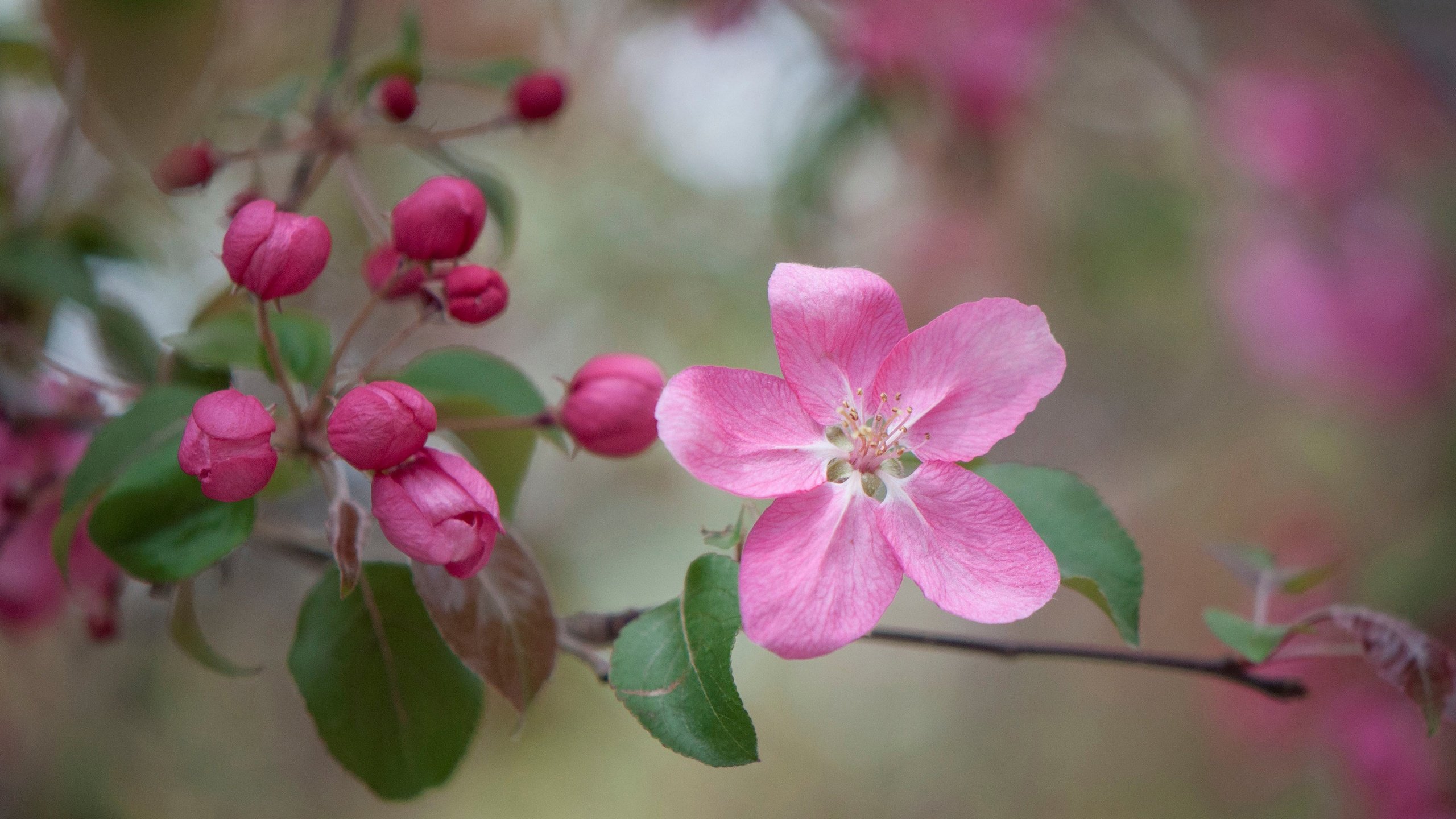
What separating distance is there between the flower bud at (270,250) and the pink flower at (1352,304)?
243 cm

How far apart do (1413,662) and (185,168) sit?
91 centimetres

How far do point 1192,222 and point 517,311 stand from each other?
1639 millimetres

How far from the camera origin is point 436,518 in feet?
1.54

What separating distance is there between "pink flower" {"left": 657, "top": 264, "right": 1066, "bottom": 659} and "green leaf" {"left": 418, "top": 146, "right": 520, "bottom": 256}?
37cm

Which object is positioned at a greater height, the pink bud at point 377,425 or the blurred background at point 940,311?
the pink bud at point 377,425

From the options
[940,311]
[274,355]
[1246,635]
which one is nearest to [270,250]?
[274,355]

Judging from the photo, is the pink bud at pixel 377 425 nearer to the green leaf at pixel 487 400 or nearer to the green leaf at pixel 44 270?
the green leaf at pixel 487 400

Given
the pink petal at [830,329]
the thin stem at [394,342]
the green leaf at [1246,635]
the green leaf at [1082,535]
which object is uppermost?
the pink petal at [830,329]

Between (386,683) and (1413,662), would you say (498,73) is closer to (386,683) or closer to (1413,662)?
(386,683)

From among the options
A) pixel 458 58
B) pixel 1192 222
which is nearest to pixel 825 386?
pixel 458 58

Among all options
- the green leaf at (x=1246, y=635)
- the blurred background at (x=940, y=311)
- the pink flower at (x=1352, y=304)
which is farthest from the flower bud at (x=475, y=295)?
the pink flower at (x=1352, y=304)

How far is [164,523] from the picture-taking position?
1.90 ft

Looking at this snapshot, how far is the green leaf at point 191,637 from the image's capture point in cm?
64

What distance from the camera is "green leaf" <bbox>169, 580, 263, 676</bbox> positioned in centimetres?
64
